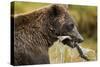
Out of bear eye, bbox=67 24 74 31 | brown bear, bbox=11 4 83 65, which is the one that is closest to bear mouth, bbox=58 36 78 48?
brown bear, bbox=11 4 83 65

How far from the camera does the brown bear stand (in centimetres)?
226

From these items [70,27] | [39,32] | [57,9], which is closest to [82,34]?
[70,27]

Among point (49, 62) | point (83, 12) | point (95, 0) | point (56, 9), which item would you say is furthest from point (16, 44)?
point (95, 0)

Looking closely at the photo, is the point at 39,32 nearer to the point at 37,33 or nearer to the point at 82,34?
the point at 37,33

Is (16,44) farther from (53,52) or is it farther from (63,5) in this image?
(63,5)

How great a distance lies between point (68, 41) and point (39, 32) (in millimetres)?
411

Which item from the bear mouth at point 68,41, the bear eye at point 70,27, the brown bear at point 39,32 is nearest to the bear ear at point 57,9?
the brown bear at point 39,32

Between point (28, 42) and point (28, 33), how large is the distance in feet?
0.34

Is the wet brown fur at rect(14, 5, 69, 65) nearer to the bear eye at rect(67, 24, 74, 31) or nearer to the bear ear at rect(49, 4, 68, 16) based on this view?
the bear ear at rect(49, 4, 68, 16)

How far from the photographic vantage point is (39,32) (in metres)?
2.37

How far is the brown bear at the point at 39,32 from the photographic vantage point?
7.41ft

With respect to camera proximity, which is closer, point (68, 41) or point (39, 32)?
point (39, 32)

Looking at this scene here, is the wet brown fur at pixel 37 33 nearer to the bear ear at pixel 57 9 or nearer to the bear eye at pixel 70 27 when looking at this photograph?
the bear ear at pixel 57 9

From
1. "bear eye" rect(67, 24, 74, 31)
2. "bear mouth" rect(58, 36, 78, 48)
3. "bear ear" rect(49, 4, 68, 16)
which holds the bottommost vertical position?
"bear mouth" rect(58, 36, 78, 48)
